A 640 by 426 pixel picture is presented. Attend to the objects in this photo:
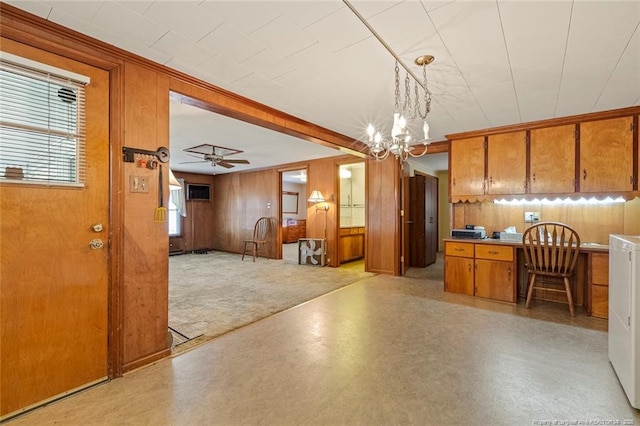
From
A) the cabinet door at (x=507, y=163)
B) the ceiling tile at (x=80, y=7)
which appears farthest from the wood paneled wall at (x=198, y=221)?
the cabinet door at (x=507, y=163)

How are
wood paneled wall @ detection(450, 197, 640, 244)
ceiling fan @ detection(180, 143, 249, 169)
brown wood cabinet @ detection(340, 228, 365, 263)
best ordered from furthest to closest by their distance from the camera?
brown wood cabinet @ detection(340, 228, 365, 263), ceiling fan @ detection(180, 143, 249, 169), wood paneled wall @ detection(450, 197, 640, 244)

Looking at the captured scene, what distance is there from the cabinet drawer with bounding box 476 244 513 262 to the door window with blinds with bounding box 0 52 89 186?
170 inches

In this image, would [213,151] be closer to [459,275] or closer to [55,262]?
[55,262]

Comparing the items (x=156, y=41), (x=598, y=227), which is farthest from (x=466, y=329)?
(x=156, y=41)

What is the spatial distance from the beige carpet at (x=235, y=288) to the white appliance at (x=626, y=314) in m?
2.90

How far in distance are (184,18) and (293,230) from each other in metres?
9.40

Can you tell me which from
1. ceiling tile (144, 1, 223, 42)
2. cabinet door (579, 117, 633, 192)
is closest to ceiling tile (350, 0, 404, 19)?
ceiling tile (144, 1, 223, 42)

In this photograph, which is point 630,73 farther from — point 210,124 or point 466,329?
point 210,124

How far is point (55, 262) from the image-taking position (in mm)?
1807

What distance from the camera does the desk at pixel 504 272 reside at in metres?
3.15

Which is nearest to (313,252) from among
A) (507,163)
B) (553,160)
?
(507,163)

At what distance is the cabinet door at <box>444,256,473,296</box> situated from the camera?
3957 millimetres

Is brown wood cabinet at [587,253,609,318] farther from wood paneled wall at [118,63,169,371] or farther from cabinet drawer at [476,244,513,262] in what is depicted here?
wood paneled wall at [118,63,169,371]

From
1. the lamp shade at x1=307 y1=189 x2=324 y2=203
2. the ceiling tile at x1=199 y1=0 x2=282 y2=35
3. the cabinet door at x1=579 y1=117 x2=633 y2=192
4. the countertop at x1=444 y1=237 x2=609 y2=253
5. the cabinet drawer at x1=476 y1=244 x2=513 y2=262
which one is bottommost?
the cabinet drawer at x1=476 y1=244 x2=513 y2=262
